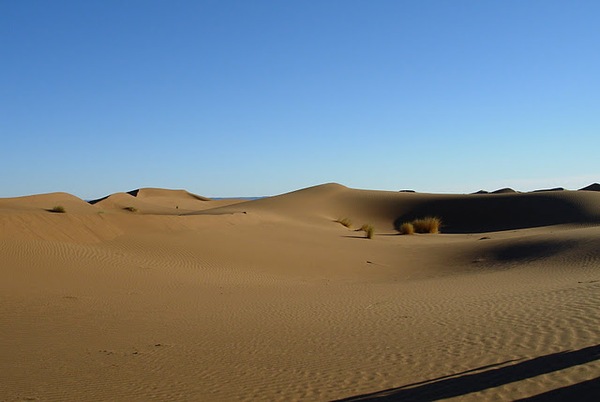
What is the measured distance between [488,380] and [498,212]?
4595 cm

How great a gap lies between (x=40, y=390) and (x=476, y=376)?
17.8 ft

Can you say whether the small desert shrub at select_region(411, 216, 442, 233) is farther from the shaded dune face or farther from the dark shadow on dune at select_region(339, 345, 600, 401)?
the dark shadow on dune at select_region(339, 345, 600, 401)

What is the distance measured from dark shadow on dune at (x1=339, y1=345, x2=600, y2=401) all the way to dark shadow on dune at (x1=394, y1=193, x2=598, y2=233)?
120ft

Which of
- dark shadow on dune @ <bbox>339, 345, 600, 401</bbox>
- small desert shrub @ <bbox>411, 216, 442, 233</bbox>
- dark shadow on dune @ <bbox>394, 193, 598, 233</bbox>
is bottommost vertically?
dark shadow on dune @ <bbox>339, 345, 600, 401</bbox>

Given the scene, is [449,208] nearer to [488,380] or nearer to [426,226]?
[426,226]

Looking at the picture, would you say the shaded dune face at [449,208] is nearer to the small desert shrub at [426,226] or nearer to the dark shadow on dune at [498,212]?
the dark shadow on dune at [498,212]

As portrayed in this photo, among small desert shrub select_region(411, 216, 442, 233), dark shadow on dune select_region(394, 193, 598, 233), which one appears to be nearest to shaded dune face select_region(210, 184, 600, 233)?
dark shadow on dune select_region(394, 193, 598, 233)

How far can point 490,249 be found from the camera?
25719 mm

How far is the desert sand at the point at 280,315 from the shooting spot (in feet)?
24.0

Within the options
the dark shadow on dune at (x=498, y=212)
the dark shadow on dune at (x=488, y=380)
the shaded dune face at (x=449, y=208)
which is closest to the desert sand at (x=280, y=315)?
the dark shadow on dune at (x=488, y=380)

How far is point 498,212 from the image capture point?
166 ft

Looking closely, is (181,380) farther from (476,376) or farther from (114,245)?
(114,245)

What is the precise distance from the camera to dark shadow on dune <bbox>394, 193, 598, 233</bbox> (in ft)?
150

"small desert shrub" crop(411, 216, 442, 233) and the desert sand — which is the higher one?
"small desert shrub" crop(411, 216, 442, 233)
